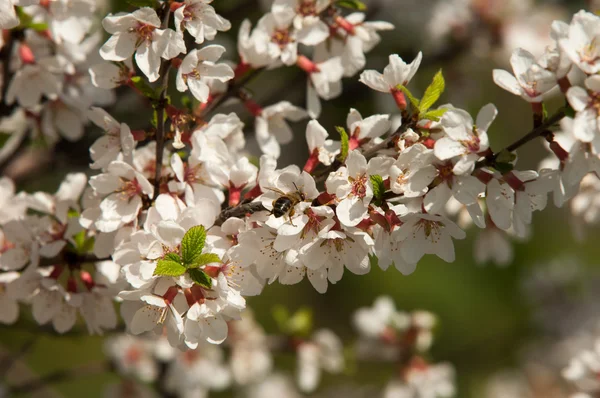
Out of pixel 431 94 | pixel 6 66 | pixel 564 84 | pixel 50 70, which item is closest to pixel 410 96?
pixel 431 94

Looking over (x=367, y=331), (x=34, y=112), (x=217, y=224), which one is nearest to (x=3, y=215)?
(x=34, y=112)

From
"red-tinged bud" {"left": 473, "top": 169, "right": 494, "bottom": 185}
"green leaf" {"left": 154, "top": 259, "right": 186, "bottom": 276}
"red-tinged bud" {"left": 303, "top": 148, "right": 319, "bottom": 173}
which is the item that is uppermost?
"red-tinged bud" {"left": 473, "top": 169, "right": 494, "bottom": 185}

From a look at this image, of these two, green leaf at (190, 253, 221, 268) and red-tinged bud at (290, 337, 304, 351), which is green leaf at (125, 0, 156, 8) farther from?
red-tinged bud at (290, 337, 304, 351)

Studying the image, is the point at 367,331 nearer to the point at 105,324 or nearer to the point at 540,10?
the point at 105,324

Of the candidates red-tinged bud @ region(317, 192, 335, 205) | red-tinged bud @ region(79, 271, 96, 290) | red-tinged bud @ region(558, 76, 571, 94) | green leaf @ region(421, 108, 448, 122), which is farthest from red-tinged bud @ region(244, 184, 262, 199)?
red-tinged bud @ region(558, 76, 571, 94)

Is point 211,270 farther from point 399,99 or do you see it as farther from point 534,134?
point 534,134

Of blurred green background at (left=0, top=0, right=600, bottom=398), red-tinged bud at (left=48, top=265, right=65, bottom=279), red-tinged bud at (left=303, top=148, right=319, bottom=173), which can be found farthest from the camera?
blurred green background at (left=0, top=0, right=600, bottom=398)
